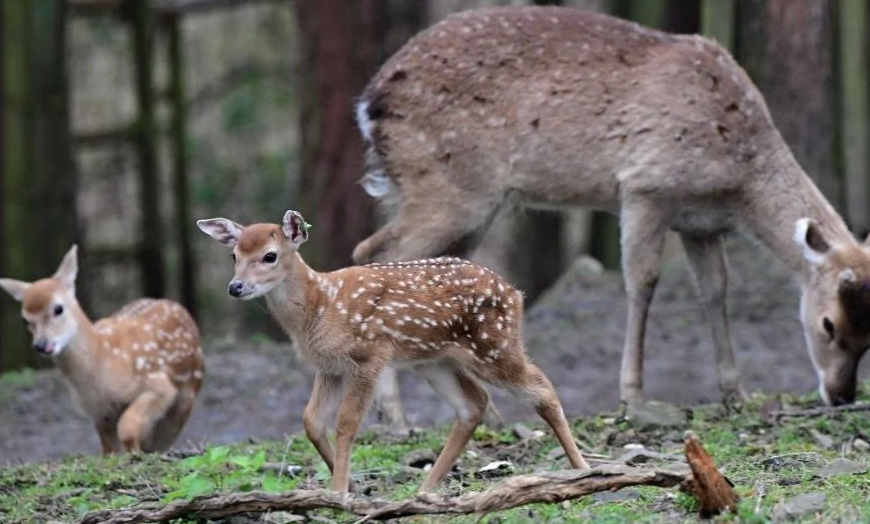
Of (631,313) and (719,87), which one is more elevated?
(719,87)

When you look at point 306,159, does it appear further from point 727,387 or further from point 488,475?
point 488,475

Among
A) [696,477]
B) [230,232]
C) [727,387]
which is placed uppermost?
[230,232]

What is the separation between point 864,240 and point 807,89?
2494 millimetres

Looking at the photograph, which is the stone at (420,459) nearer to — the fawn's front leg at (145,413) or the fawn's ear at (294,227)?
the fawn's ear at (294,227)

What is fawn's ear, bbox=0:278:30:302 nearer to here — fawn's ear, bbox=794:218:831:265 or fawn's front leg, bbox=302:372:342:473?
fawn's front leg, bbox=302:372:342:473

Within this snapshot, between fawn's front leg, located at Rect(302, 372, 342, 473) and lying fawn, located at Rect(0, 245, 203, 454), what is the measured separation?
2.27 metres

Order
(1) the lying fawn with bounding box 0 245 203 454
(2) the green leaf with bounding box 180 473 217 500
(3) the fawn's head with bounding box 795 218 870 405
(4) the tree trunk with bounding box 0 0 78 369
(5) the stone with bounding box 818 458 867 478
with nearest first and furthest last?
(2) the green leaf with bounding box 180 473 217 500, (5) the stone with bounding box 818 458 867 478, (1) the lying fawn with bounding box 0 245 203 454, (3) the fawn's head with bounding box 795 218 870 405, (4) the tree trunk with bounding box 0 0 78 369

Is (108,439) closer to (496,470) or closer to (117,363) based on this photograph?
(117,363)

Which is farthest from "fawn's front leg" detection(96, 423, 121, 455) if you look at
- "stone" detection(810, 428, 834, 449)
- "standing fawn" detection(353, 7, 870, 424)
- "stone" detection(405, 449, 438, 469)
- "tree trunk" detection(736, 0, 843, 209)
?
"tree trunk" detection(736, 0, 843, 209)

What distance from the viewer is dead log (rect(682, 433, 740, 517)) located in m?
5.18

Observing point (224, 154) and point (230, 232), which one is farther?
point (224, 154)

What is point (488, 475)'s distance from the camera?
6883 millimetres

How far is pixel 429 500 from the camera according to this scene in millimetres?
5363

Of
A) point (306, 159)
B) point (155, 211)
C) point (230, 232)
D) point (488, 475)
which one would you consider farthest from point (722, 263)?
point (155, 211)
